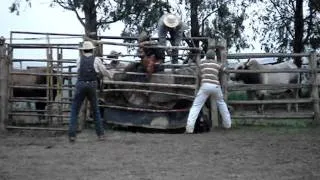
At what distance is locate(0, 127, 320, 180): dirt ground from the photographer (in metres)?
8.36

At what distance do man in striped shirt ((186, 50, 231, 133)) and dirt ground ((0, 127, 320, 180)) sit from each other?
367mm

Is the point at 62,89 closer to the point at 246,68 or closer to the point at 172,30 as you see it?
the point at 172,30

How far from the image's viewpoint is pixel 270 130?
13680mm

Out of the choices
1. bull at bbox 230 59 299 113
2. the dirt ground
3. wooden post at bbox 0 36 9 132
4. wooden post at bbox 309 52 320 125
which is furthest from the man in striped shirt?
wooden post at bbox 0 36 9 132

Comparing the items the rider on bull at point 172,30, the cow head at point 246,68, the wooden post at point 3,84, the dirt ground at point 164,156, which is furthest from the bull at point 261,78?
the wooden post at point 3,84

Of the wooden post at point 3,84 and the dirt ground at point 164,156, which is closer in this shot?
the dirt ground at point 164,156

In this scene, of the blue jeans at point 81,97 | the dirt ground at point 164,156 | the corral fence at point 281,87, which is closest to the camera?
the dirt ground at point 164,156

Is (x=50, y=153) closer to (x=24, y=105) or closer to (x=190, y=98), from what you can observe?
(x=190, y=98)

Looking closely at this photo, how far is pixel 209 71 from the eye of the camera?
1320 cm

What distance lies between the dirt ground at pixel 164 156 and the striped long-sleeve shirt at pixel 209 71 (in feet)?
3.59

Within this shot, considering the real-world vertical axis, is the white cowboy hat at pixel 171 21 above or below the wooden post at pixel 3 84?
above

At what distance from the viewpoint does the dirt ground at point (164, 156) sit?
836 centimetres

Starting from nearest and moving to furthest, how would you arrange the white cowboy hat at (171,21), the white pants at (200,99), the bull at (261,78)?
the white pants at (200,99) < the white cowboy hat at (171,21) < the bull at (261,78)

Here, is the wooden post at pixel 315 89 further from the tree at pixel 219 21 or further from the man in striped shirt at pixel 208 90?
the tree at pixel 219 21
